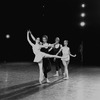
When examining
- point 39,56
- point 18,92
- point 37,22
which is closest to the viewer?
point 18,92

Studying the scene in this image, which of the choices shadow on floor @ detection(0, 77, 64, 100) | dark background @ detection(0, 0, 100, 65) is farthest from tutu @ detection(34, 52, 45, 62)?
dark background @ detection(0, 0, 100, 65)

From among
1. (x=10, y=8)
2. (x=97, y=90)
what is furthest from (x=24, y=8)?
(x=97, y=90)

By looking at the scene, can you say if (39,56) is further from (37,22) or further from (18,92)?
(37,22)

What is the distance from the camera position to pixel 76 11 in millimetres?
47750

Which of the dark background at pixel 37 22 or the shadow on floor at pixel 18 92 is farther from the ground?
the dark background at pixel 37 22

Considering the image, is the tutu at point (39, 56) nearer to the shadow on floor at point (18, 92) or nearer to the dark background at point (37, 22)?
the shadow on floor at point (18, 92)

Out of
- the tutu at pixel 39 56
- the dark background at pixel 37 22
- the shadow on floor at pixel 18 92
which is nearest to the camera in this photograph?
the shadow on floor at pixel 18 92

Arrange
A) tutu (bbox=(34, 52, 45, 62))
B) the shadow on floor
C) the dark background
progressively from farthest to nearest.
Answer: the dark background < tutu (bbox=(34, 52, 45, 62)) < the shadow on floor

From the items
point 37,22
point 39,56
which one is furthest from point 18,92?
point 37,22

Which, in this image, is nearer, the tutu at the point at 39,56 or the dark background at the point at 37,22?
the tutu at the point at 39,56

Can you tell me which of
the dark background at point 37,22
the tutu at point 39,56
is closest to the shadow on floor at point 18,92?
the tutu at point 39,56

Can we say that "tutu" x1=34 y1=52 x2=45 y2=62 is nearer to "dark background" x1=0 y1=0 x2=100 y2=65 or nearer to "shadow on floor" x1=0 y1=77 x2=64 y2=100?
"shadow on floor" x1=0 y1=77 x2=64 y2=100

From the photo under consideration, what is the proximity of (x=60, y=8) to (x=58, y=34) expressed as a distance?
4.87 m

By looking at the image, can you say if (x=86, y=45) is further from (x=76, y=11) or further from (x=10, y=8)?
(x=10, y=8)
